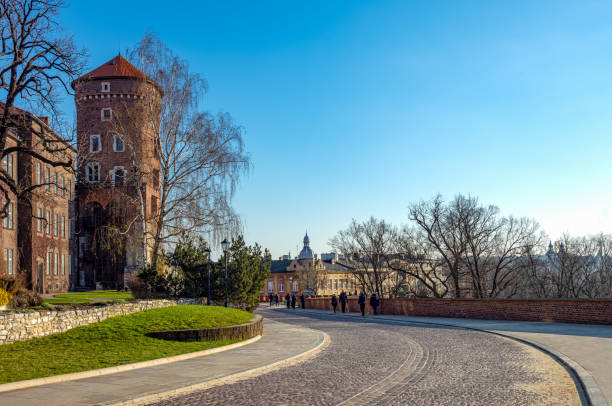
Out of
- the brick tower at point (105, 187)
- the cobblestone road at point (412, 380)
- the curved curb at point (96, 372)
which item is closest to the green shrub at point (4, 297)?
the curved curb at point (96, 372)

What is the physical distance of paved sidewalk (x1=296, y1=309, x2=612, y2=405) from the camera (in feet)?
31.9

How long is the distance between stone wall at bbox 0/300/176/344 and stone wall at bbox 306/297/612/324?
15.7 metres

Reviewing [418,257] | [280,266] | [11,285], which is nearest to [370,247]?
[418,257]

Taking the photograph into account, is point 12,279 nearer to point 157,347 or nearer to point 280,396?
point 157,347

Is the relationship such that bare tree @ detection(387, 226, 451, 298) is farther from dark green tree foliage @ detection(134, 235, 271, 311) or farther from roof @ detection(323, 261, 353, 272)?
roof @ detection(323, 261, 353, 272)

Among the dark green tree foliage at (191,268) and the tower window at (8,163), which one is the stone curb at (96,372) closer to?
the dark green tree foliage at (191,268)

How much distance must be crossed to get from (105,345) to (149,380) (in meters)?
4.90

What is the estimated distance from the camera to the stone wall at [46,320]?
14.8 m

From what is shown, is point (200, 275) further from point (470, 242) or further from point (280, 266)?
point (280, 266)

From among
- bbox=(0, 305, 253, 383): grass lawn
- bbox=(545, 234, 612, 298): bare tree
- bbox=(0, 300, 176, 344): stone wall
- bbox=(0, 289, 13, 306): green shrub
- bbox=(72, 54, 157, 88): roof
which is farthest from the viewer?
bbox=(545, 234, 612, 298): bare tree

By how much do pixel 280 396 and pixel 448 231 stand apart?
39492mm

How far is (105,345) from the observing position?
14.8m

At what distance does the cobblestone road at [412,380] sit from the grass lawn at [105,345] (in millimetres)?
3574

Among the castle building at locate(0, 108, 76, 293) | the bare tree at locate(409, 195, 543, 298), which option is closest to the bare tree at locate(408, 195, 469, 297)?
the bare tree at locate(409, 195, 543, 298)
